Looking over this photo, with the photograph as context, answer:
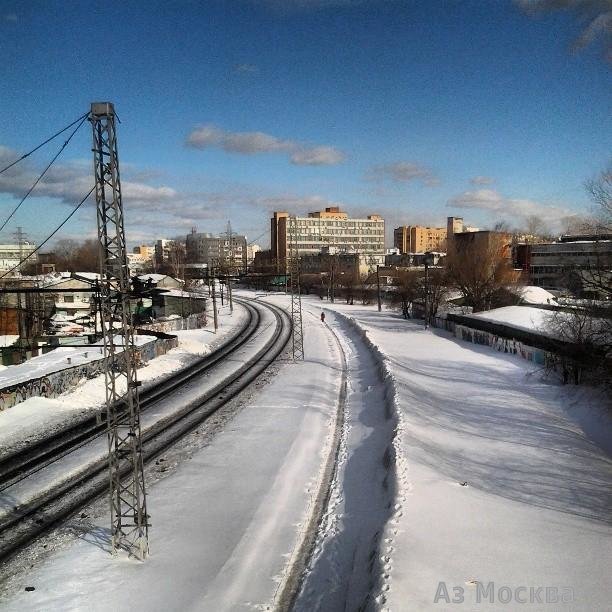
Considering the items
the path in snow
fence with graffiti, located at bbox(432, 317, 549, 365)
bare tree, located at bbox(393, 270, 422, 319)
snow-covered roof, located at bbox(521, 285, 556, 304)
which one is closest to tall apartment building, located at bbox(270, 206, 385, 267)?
bare tree, located at bbox(393, 270, 422, 319)

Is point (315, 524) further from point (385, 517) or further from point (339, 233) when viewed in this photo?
point (339, 233)

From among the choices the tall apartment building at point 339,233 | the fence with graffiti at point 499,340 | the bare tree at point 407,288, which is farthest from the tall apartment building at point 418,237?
the fence with graffiti at point 499,340

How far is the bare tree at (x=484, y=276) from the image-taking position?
47.7m

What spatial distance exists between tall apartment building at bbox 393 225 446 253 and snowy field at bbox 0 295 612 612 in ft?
529

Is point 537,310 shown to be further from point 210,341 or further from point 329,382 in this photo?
point 210,341

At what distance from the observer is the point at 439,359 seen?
30.4 metres

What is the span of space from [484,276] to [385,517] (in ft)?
134

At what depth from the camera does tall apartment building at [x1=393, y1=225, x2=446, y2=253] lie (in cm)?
17862

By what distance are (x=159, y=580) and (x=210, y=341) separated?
32792 millimetres

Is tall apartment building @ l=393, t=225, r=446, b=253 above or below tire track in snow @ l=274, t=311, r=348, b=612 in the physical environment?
above

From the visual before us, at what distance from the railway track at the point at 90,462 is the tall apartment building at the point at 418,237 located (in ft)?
507

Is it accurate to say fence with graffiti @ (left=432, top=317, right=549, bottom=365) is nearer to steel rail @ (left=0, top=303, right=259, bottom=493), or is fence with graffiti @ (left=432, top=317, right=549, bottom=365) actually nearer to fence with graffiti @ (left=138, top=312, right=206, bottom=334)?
steel rail @ (left=0, top=303, right=259, bottom=493)

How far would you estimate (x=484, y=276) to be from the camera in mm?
48062

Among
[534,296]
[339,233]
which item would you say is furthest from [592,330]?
[339,233]
